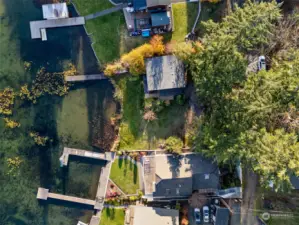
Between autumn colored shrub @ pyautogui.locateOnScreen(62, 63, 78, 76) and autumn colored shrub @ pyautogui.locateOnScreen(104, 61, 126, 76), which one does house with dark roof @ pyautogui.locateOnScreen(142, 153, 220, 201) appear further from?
autumn colored shrub @ pyautogui.locateOnScreen(62, 63, 78, 76)

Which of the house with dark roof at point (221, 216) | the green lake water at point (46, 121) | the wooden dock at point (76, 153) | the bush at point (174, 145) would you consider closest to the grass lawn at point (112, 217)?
the green lake water at point (46, 121)

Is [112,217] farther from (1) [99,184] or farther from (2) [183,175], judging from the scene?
(2) [183,175]

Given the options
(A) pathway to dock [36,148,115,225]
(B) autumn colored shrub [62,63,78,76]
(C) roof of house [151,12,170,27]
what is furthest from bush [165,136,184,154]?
(B) autumn colored shrub [62,63,78,76]

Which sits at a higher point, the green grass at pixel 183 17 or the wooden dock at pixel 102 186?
the green grass at pixel 183 17

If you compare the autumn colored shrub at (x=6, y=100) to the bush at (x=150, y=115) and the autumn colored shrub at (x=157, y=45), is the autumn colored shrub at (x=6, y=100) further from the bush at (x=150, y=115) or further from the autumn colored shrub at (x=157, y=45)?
the autumn colored shrub at (x=157, y=45)

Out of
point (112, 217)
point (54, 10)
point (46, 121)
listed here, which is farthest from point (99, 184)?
point (54, 10)

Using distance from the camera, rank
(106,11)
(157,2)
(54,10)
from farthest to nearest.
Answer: (106,11) < (54,10) < (157,2)
